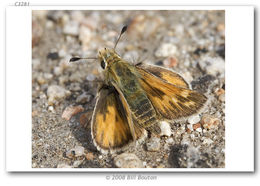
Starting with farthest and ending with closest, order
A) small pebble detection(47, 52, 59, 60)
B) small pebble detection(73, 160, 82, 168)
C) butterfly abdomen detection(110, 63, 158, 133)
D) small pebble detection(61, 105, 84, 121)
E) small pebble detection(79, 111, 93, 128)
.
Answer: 1. small pebble detection(47, 52, 59, 60)
2. small pebble detection(61, 105, 84, 121)
3. small pebble detection(79, 111, 93, 128)
4. small pebble detection(73, 160, 82, 168)
5. butterfly abdomen detection(110, 63, 158, 133)

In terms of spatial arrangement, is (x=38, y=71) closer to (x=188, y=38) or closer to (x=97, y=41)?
(x=97, y=41)

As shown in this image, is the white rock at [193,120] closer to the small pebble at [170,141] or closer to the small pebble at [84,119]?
the small pebble at [170,141]

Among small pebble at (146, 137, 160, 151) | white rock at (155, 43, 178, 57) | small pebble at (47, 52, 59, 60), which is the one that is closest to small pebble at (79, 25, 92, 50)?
small pebble at (47, 52, 59, 60)

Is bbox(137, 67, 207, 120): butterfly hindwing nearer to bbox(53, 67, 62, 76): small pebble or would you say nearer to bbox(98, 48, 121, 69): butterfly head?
bbox(98, 48, 121, 69): butterfly head

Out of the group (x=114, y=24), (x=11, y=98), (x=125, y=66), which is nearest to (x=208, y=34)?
(x=114, y=24)

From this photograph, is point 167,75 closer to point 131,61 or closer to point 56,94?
point 131,61

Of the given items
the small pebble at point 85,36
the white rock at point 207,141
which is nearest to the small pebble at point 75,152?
the white rock at point 207,141
